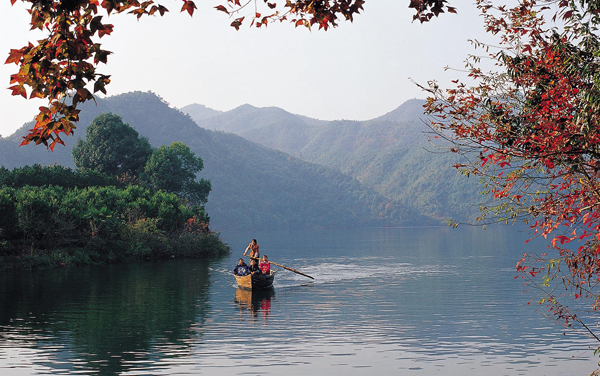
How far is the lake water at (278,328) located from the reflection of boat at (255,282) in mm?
633

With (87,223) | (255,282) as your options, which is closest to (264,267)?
(255,282)

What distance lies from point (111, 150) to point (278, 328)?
211 feet

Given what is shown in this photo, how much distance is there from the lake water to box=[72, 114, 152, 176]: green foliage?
135 feet

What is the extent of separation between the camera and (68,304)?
2953 cm

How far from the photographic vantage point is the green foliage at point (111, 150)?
83188 mm

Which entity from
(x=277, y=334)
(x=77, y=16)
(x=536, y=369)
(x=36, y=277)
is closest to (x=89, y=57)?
(x=77, y=16)

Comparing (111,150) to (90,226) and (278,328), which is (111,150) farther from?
(278,328)

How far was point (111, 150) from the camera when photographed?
272 ft

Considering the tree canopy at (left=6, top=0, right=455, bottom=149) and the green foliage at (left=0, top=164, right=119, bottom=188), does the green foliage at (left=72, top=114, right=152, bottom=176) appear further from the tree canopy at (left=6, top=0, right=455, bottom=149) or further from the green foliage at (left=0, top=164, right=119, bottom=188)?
the tree canopy at (left=6, top=0, right=455, bottom=149)

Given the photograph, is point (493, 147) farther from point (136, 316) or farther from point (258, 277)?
point (258, 277)

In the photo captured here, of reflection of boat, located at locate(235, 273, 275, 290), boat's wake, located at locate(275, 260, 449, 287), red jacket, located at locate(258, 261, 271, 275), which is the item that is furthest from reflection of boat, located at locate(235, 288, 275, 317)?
boat's wake, located at locate(275, 260, 449, 287)

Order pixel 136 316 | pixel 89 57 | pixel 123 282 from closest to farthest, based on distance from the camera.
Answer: pixel 89 57 → pixel 136 316 → pixel 123 282

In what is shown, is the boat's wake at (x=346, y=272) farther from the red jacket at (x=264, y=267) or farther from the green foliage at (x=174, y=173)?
the green foliage at (x=174, y=173)

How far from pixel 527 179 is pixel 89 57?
25.3 ft
